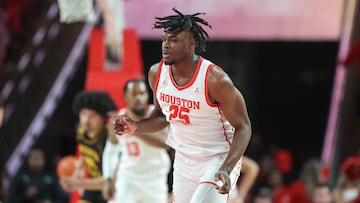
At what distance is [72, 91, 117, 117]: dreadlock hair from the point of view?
686 cm

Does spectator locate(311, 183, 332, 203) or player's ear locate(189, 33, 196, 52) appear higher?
player's ear locate(189, 33, 196, 52)

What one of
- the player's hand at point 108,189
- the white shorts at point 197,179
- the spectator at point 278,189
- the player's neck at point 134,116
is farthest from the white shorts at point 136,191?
the spectator at point 278,189

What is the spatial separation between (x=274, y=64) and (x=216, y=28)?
1.84 meters

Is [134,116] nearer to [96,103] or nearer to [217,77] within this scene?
[96,103]

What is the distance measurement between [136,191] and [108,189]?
1.61ft

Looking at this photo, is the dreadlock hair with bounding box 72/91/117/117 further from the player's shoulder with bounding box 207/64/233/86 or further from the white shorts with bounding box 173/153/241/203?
the player's shoulder with bounding box 207/64/233/86

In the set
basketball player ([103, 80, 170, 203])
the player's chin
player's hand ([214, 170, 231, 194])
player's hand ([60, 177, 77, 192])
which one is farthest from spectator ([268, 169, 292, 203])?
player's hand ([214, 170, 231, 194])

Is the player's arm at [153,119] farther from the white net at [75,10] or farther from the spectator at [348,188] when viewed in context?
the spectator at [348,188]

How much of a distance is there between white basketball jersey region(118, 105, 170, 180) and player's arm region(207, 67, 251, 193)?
6.94 feet

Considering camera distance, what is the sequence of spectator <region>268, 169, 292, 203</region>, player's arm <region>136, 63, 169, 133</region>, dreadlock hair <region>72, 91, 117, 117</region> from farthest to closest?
1. spectator <region>268, 169, 292, 203</region>
2. dreadlock hair <region>72, 91, 117, 117</region>
3. player's arm <region>136, 63, 169, 133</region>

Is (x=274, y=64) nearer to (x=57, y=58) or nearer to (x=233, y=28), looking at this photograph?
(x=233, y=28)

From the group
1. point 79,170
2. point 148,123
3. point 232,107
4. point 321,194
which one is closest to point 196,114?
point 232,107

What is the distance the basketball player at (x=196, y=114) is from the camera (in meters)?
4.91

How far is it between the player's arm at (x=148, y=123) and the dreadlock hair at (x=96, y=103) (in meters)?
1.47
